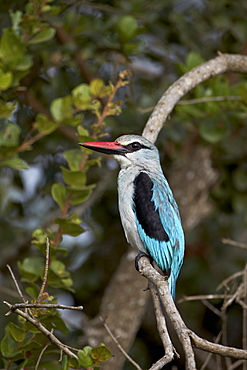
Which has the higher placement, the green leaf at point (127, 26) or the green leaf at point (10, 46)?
the green leaf at point (10, 46)

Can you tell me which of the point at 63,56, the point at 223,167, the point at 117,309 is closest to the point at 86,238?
the point at 117,309

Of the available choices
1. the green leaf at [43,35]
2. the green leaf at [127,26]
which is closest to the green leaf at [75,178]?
the green leaf at [43,35]

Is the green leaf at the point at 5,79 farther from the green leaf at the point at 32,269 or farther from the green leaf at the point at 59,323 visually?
the green leaf at the point at 59,323

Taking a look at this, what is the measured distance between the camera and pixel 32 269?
101 inches

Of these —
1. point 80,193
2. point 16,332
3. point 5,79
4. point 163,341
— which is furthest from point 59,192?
point 163,341

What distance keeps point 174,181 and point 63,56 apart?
1495mm

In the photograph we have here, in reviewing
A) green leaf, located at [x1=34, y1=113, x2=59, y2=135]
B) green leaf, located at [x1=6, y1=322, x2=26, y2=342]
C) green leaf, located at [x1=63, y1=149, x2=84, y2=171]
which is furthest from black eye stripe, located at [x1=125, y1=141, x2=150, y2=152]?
green leaf, located at [x1=6, y1=322, x2=26, y2=342]

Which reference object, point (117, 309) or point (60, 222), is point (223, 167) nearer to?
point (117, 309)

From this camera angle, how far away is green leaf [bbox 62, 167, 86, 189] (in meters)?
2.54

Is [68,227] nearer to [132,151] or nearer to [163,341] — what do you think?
[132,151]

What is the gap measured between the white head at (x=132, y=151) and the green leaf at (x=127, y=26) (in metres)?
0.67

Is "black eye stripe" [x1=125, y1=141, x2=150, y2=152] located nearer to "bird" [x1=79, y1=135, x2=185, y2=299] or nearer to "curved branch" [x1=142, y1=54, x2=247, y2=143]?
"bird" [x1=79, y1=135, x2=185, y2=299]

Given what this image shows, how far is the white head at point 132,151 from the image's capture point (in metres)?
2.78

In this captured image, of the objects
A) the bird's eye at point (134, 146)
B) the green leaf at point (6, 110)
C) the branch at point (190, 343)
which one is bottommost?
the bird's eye at point (134, 146)
